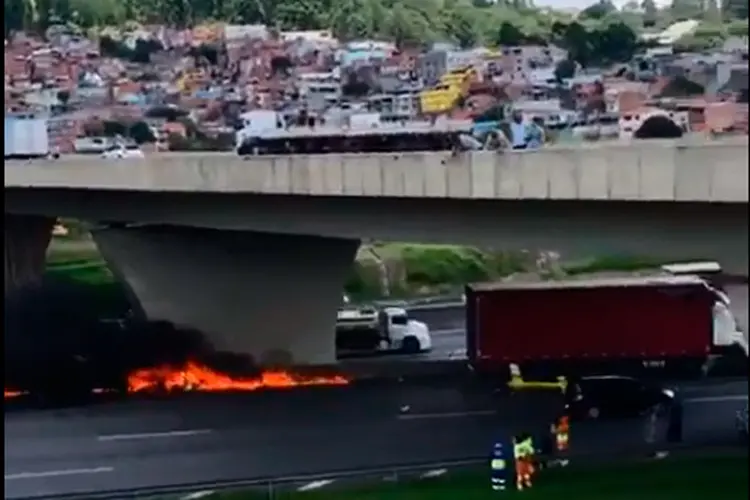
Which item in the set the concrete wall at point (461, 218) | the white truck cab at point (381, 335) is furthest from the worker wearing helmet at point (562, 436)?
the white truck cab at point (381, 335)

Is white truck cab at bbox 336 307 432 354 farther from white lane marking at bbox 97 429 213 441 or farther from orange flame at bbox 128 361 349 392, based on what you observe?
white lane marking at bbox 97 429 213 441

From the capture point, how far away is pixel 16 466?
941 centimetres

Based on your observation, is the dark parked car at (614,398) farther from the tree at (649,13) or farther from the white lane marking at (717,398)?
the tree at (649,13)

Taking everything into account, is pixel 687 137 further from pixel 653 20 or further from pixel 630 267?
pixel 630 267

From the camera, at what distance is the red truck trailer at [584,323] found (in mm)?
11406

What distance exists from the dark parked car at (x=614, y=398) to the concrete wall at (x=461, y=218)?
233 centimetres

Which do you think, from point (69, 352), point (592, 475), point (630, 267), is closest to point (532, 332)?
point (630, 267)

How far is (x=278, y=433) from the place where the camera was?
995 cm

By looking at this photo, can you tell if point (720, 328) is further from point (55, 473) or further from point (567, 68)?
point (55, 473)

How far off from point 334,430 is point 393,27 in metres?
4.13

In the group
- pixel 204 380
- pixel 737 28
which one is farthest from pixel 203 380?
pixel 737 28

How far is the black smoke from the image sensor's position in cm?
1169

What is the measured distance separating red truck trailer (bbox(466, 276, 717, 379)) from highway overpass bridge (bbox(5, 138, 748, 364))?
1.90m

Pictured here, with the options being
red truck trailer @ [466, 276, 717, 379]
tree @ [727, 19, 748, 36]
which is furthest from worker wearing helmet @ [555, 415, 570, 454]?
tree @ [727, 19, 748, 36]
